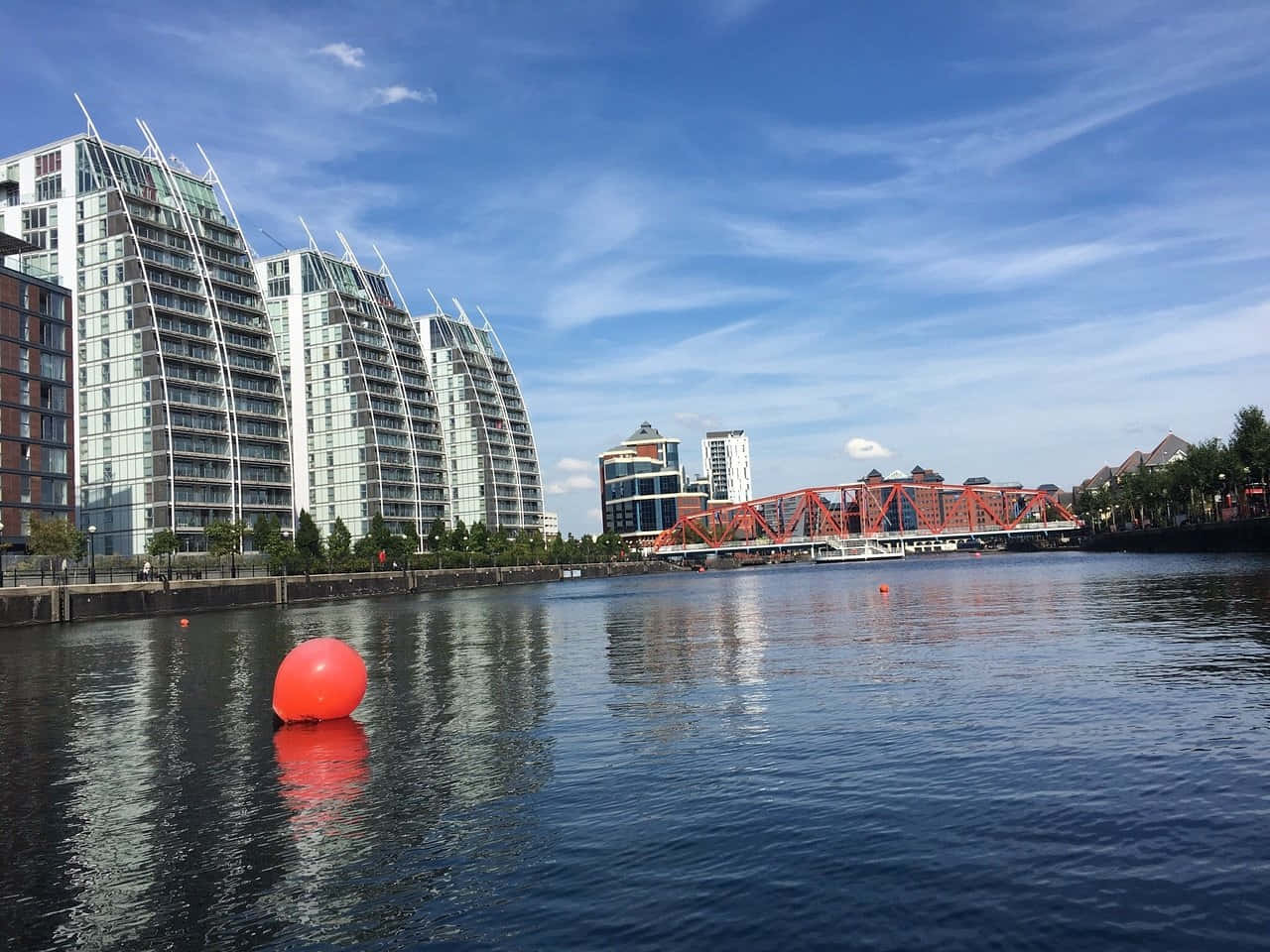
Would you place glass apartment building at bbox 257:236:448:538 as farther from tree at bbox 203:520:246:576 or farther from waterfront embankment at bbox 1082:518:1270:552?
waterfront embankment at bbox 1082:518:1270:552

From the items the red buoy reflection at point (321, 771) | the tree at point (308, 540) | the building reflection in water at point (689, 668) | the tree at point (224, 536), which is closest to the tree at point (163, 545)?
the tree at point (224, 536)

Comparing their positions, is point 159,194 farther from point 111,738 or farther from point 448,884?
point 448,884

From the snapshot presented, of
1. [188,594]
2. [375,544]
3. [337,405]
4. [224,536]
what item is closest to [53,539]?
[188,594]

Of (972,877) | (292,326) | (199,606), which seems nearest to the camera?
(972,877)

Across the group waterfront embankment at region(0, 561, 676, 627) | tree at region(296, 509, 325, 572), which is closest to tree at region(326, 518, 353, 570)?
tree at region(296, 509, 325, 572)

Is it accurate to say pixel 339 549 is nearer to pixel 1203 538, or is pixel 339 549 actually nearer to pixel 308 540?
pixel 308 540

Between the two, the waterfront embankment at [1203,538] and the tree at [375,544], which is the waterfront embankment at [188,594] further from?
the waterfront embankment at [1203,538]

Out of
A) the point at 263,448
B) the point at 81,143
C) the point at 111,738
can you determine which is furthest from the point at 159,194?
the point at 111,738

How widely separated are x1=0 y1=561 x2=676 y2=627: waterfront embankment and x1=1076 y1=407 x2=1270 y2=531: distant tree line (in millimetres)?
101539

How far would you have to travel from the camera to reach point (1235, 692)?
2070 cm

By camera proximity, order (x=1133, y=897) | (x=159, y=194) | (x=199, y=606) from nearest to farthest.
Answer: (x=1133, y=897)
(x=199, y=606)
(x=159, y=194)

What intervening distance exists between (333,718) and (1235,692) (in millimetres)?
19506

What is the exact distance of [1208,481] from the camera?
403ft

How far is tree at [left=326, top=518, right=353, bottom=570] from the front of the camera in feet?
444
